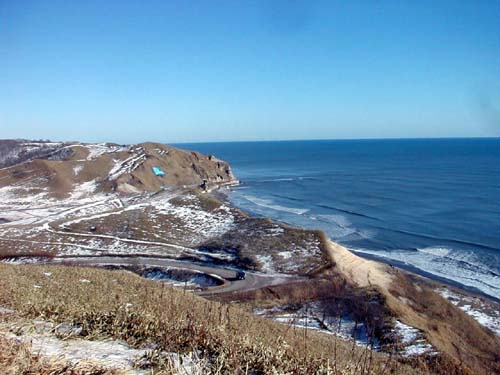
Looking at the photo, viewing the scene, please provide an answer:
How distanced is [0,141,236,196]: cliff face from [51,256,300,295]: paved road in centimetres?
4110

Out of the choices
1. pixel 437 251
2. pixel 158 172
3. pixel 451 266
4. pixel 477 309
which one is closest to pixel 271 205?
pixel 158 172

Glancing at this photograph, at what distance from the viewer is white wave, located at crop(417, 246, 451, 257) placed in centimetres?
4440

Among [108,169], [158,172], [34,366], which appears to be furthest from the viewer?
[158,172]

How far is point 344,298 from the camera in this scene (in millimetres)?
25312

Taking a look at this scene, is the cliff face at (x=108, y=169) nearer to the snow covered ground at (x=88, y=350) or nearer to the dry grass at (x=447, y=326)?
the dry grass at (x=447, y=326)

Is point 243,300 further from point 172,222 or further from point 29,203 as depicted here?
point 29,203

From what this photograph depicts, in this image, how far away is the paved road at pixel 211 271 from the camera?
32.9m

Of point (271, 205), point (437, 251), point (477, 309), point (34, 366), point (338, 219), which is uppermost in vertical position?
point (34, 366)

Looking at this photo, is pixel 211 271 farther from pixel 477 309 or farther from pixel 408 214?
pixel 408 214

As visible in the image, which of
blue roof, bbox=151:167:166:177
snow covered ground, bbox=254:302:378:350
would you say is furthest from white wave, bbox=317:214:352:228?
blue roof, bbox=151:167:166:177

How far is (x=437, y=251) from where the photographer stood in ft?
149

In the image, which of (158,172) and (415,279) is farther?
(158,172)

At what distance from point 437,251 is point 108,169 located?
69.9m

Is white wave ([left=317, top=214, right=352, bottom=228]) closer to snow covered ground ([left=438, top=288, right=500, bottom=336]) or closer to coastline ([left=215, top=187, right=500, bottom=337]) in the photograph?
coastline ([left=215, top=187, right=500, bottom=337])
